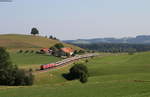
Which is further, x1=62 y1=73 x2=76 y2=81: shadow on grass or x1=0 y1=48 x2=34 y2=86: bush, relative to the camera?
x1=62 y1=73 x2=76 y2=81: shadow on grass

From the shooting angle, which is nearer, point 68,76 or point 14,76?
point 14,76

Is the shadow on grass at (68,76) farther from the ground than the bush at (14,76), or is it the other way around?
the bush at (14,76)

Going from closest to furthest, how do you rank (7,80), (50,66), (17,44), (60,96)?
1. (60,96)
2. (7,80)
3. (50,66)
4. (17,44)

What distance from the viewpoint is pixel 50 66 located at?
97.5 m

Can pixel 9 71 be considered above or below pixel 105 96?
below

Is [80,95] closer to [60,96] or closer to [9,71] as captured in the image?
[60,96]

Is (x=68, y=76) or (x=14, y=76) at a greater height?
(x=14, y=76)

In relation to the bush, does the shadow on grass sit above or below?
below

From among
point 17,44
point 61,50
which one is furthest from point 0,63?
point 17,44

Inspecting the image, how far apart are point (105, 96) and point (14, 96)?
870cm

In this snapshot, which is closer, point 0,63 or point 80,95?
point 80,95

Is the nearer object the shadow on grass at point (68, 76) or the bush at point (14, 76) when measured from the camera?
the bush at point (14, 76)

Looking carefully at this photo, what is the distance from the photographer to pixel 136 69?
89.5 meters

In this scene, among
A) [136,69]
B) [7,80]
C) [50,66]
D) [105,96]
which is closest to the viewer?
[105,96]
